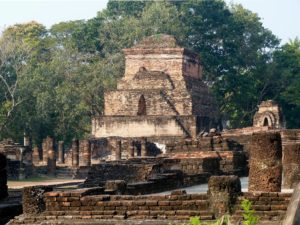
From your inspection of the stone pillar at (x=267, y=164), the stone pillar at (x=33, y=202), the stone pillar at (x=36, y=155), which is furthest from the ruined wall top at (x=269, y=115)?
the stone pillar at (x=33, y=202)

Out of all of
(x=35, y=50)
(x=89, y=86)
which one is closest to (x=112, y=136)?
(x=89, y=86)

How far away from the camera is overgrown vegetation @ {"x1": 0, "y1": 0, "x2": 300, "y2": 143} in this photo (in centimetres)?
4522

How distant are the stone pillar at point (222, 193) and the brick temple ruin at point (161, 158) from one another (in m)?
0.01

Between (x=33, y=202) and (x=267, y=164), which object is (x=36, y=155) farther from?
(x=33, y=202)

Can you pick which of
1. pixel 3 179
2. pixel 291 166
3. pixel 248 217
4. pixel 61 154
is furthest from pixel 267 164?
pixel 61 154

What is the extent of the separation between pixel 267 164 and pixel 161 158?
7.48m

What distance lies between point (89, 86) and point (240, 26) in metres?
12.6

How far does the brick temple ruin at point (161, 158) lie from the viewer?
31.9 feet

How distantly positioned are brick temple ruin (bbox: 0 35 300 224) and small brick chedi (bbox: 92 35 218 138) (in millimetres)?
45

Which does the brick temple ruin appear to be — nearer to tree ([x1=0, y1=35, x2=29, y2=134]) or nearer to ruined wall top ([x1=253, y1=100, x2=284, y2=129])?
ruined wall top ([x1=253, y1=100, x2=284, y2=129])

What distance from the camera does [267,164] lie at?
11.3 meters

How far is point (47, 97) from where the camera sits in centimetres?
4459

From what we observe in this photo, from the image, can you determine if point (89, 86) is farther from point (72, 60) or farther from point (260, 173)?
point (260, 173)

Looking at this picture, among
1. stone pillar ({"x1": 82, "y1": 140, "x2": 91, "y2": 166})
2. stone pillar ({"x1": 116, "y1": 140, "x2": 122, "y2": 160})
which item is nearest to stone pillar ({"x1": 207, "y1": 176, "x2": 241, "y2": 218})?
stone pillar ({"x1": 82, "y1": 140, "x2": 91, "y2": 166})
